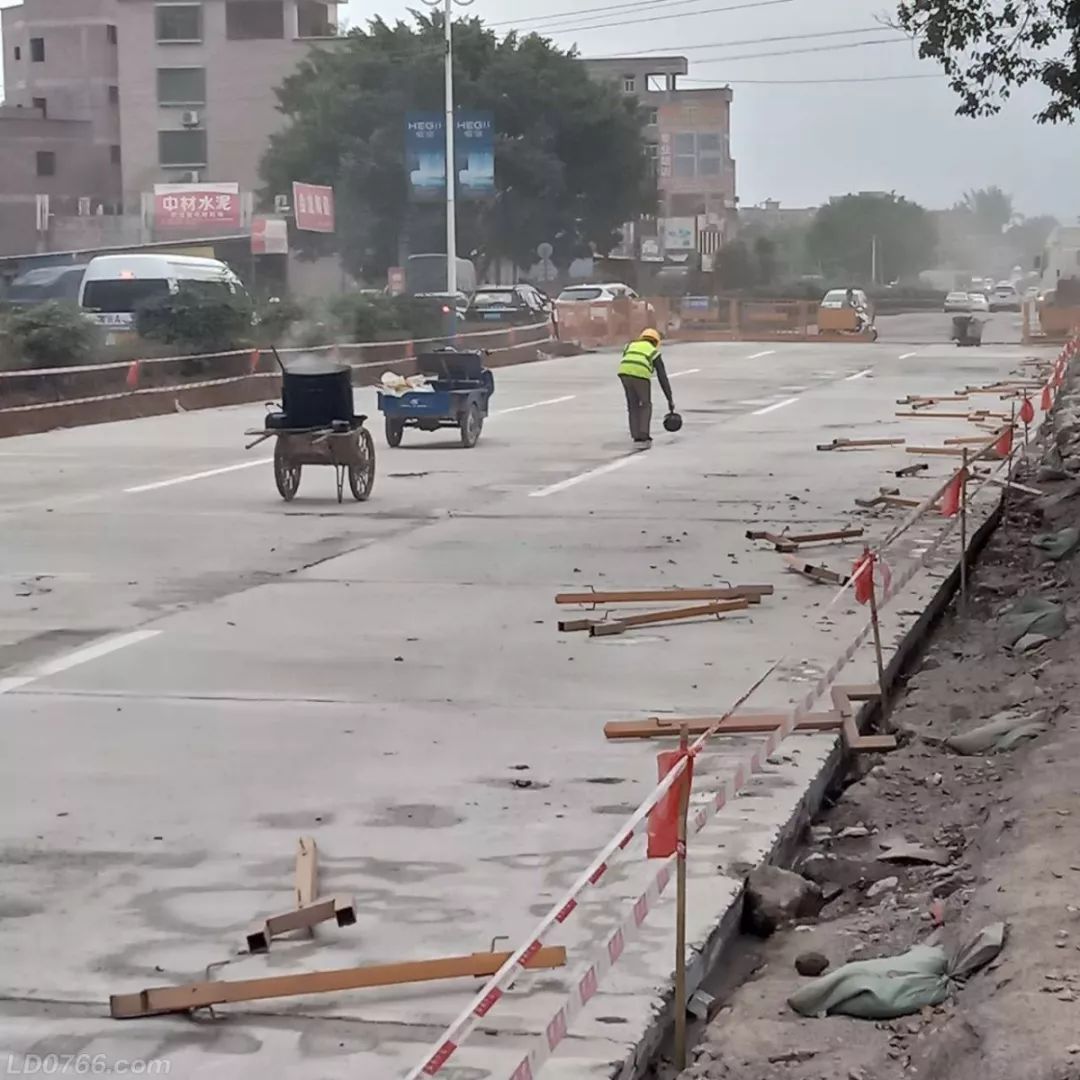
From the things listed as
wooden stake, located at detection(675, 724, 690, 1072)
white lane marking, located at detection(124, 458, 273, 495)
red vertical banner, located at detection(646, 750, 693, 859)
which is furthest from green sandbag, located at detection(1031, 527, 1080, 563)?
wooden stake, located at detection(675, 724, 690, 1072)

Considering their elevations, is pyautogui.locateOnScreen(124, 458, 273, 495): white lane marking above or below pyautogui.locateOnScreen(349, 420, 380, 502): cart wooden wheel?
below

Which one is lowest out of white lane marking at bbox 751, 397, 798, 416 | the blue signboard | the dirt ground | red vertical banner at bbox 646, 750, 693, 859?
the dirt ground

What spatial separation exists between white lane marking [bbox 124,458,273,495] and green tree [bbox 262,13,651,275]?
52.1m

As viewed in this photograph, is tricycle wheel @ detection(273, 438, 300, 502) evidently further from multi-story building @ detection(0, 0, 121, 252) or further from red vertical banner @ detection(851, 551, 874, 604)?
multi-story building @ detection(0, 0, 121, 252)

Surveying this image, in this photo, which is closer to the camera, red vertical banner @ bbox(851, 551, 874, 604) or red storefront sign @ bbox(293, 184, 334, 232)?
red vertical banner @ bbox(851, 551, 874, 604)

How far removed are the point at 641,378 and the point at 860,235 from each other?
120 m

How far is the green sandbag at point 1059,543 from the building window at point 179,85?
256 feet

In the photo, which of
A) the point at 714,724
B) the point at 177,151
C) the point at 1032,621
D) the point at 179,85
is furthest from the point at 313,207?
the point at 714,724

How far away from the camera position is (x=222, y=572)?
43.9 feet

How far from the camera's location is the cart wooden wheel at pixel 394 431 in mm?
23083

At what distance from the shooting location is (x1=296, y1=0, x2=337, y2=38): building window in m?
87.9

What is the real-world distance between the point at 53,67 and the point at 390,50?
2439 cm

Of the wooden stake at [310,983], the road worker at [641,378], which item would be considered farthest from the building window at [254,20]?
the wooden stake at [310,983]

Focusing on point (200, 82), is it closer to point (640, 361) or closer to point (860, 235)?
point (860, 235)
